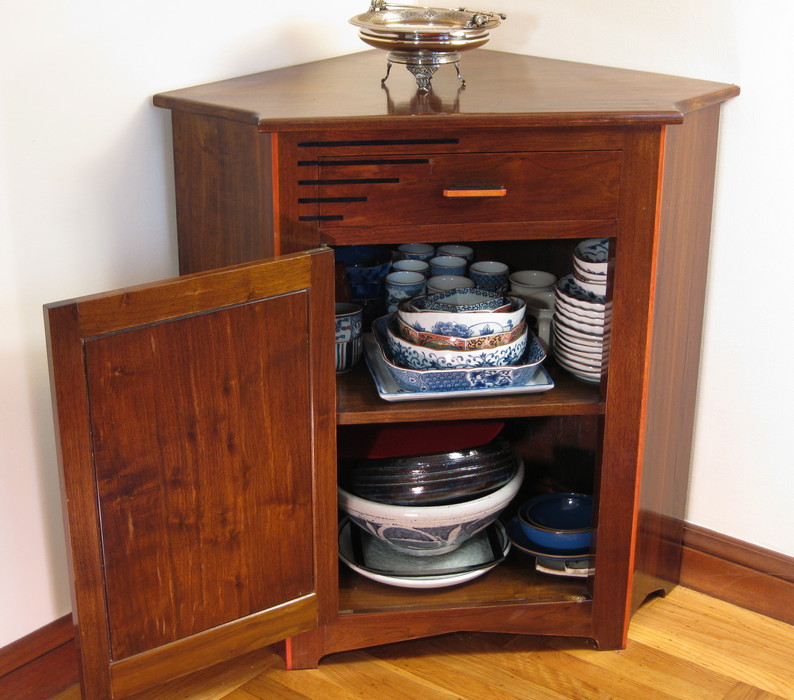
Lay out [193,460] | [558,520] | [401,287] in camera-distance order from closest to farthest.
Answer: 1. [193,460]
2. [401,287]
3. [558,520]

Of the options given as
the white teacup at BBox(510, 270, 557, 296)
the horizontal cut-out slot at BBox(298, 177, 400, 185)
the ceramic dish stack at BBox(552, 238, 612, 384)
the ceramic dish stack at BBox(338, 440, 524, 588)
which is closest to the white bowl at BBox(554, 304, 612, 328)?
the ceramic dish stack at BBox(552, 238, 612, 384)

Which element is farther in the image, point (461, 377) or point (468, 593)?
point (468, 593)

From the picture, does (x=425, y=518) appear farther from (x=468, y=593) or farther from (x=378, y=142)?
(x=378, y=142)

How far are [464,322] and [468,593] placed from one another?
0.41 meters

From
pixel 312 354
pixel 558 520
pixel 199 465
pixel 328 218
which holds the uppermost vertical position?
pixel 328 218

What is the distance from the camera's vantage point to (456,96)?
1334mm

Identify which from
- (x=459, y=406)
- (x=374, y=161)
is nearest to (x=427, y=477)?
(x=459, y=406)

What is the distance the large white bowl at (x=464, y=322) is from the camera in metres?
1.36

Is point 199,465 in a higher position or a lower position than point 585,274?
lower

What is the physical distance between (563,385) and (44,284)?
706mm

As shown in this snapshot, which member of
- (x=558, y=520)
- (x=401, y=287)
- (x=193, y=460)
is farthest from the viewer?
(x=558, y=520)

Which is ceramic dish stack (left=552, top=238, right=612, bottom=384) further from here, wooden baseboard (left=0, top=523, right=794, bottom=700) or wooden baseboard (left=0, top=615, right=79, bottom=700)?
wooden baseboard (left=0, top=615, right=79, bottom=700)

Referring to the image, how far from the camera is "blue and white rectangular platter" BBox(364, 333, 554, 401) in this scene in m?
1.36

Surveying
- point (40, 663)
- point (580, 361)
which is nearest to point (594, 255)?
point (580, 361)
